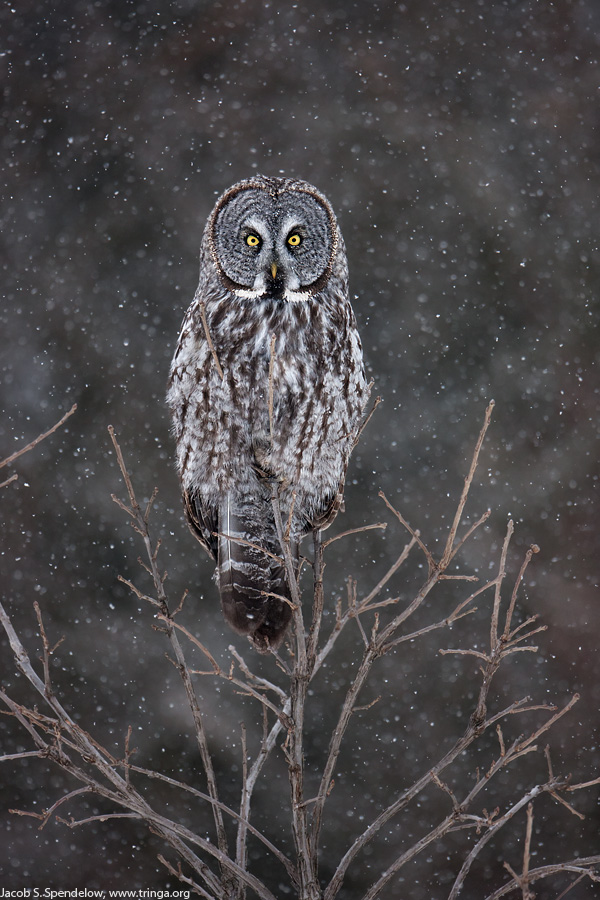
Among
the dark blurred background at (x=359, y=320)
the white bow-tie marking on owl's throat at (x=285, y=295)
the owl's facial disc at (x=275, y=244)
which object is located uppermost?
the owl's facial disc at (x=275, y=244)

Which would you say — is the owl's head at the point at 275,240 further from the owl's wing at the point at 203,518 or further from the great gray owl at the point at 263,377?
the owl's wing at the point at 203,518

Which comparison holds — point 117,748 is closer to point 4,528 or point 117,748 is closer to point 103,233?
point 4,528

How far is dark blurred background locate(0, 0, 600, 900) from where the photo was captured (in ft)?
10.4

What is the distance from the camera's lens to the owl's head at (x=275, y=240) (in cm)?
170

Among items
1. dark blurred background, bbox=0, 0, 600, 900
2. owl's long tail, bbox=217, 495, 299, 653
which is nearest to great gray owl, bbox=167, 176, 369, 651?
owl's long tail, bbox=217, 495, 299, 653

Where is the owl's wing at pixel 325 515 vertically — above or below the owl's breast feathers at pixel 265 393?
below

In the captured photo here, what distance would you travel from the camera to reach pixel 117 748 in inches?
134

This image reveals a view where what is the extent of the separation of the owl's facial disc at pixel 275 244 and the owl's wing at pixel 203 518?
52cm

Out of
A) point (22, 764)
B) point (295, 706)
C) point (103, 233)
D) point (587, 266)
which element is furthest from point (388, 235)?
point (22, 764)

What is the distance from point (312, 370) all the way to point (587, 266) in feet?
7.10

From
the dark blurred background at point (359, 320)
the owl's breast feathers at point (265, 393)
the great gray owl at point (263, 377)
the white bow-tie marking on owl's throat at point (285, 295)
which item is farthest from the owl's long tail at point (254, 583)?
the dark blurred background at point (359, 320)

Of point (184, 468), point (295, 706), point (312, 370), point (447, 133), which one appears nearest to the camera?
point (295, 706)

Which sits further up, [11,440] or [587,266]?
[587,266]

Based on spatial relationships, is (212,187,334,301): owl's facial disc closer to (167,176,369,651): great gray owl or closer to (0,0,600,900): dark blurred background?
(167,176,369,651): great gray owl
